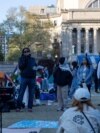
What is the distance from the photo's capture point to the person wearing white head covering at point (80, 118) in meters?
7.16

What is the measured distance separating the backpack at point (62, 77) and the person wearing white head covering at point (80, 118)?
32.0 feet

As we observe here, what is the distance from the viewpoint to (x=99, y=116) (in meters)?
7.38

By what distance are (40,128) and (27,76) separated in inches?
157

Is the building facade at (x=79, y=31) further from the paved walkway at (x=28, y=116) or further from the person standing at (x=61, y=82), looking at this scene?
the paved walkway at (x=28, y=116)

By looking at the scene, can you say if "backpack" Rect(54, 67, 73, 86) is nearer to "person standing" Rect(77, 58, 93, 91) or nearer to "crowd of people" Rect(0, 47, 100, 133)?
"crowd of people" Rect(0, 47, 100, 133)

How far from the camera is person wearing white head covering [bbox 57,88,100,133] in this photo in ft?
23.5

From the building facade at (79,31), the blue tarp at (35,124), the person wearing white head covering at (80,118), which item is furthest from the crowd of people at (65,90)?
the building facade at (79,31)

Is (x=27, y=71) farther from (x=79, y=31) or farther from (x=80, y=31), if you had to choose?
(x=80, y=31)

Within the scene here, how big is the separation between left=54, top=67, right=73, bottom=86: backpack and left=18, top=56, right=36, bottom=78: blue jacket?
37.4 inches

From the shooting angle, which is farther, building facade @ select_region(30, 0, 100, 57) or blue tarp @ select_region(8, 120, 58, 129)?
building facade @ select_region(30, 0, 100, 57)

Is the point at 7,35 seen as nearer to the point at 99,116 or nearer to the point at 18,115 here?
the point at 18,115

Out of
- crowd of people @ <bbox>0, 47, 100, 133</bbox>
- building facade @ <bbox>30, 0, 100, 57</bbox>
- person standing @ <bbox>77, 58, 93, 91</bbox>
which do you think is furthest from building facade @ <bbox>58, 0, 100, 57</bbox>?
person standing @ <bbox>77, 58, 93, 91</bbox>

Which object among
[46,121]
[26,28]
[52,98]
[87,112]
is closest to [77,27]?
[26,28]

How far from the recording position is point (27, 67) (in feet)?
54.1
